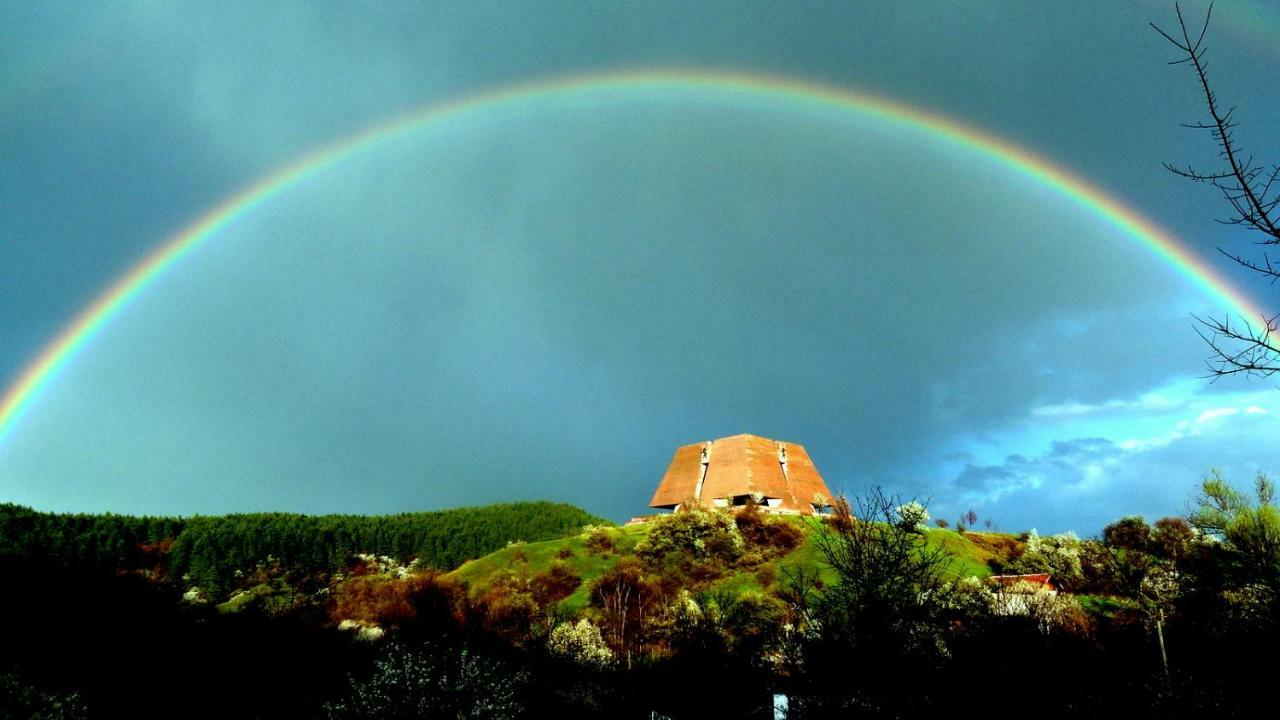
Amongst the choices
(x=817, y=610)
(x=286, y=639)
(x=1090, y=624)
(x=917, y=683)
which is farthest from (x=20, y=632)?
(x=1090, y=624)

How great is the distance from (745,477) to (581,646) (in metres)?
41.0

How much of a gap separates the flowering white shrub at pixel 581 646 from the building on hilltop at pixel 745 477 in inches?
1272

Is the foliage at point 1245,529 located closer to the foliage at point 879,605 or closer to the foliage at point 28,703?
the foliage at point 879,605

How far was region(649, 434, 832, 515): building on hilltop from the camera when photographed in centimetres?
6425

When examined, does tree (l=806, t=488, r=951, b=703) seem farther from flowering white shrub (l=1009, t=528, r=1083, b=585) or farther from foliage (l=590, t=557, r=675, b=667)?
flowering white shrub (l=1009, t=528, r=1083, b=585)

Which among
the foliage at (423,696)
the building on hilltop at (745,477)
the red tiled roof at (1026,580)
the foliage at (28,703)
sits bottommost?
the foliage at (423,696)

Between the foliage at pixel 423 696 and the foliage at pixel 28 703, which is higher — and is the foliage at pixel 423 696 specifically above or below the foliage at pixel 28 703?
below

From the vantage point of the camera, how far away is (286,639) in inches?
1126

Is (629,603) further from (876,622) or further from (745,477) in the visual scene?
(745,477)

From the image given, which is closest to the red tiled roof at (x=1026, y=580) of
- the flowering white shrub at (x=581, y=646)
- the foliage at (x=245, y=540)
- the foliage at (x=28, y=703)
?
the flowering white shrub at (x=581, y=646)

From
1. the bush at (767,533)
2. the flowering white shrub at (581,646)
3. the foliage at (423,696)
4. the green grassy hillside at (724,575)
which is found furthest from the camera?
the bush at (767,533)

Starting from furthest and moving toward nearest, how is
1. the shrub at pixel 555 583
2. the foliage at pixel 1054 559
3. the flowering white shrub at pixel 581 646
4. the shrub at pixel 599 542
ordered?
the shrub at pixel 599 542
the shrub at pixel 555 583
the foliage at pixel 1054 559
the flowering white shrub at pixel 581 646

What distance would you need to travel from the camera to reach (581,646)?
2709 cm

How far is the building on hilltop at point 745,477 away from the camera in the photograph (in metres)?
64.2
